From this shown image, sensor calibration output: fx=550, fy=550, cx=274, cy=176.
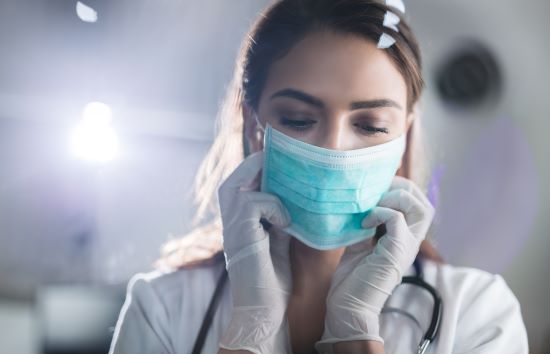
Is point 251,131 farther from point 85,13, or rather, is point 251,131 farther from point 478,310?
point 478,310

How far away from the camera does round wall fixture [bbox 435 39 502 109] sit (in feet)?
2.81

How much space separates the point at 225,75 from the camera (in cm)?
76

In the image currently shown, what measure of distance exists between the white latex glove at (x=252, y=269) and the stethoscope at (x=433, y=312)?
0.16 feet

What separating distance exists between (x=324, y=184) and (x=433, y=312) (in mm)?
233

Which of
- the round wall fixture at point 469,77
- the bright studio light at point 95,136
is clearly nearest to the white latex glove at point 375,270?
the round wall fixture at point 469,77

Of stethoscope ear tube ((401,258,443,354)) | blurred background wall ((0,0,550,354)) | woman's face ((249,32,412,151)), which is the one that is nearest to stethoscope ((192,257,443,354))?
stethoscope ear tube ((401,258,443,354))

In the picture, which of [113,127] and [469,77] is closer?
[113,127]

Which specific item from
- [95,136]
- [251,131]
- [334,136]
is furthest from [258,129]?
[95,136]

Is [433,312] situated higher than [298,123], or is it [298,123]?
[298,123]

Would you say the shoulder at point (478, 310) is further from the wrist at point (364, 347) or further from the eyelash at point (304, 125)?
the eyelash at point (304, 125)

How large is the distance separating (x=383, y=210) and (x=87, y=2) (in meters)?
0.48

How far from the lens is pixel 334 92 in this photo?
0.67 m

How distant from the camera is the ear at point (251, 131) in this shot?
0.76 metres

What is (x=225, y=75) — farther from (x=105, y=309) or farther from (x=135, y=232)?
(x=105, y=309)
